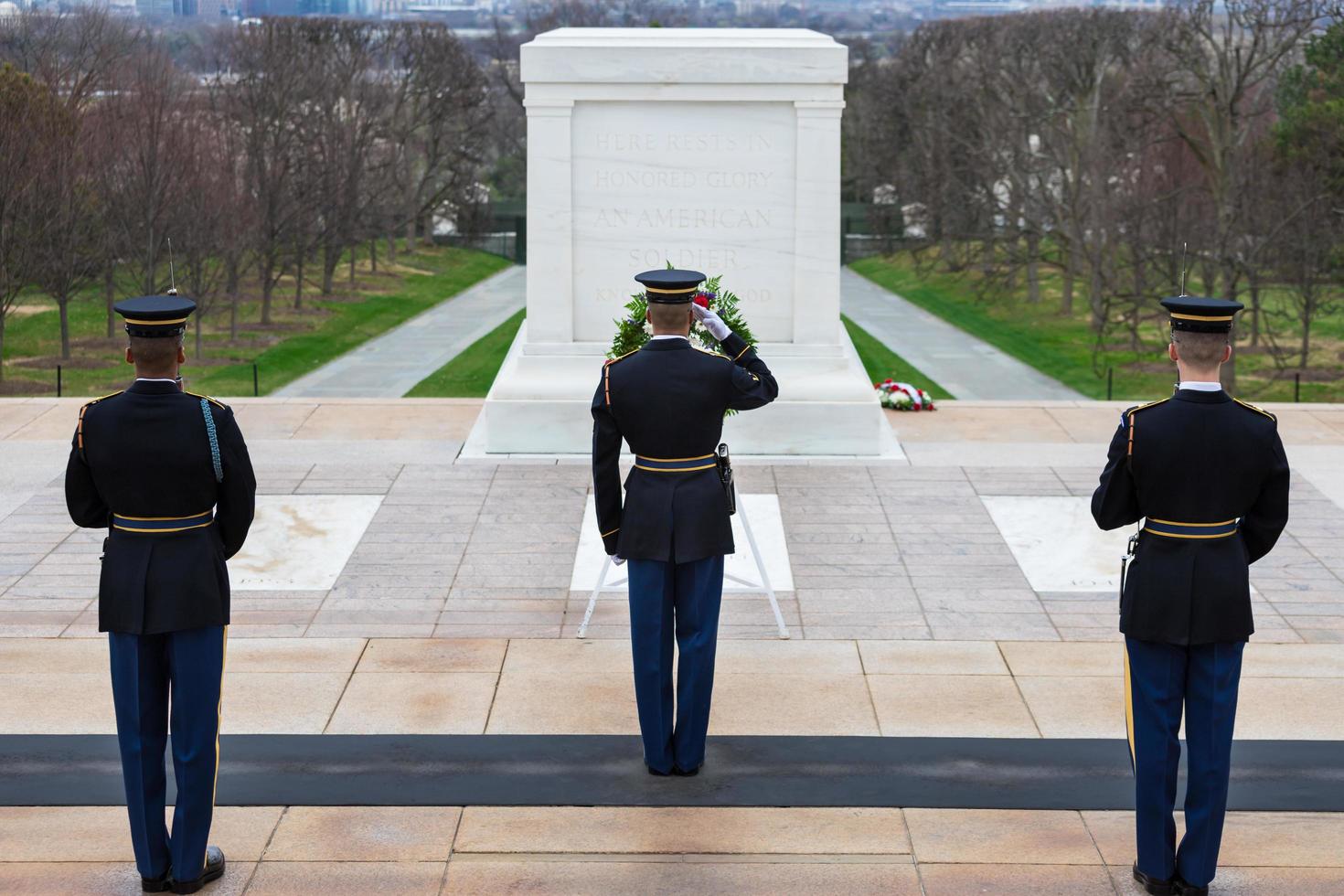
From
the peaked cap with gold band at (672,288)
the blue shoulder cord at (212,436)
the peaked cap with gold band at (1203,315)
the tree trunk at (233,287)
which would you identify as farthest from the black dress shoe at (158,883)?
the tree trunk at (233,287)

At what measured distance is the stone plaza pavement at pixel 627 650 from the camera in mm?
5191

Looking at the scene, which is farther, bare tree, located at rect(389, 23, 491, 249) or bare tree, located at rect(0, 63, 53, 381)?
bare tree, located at rect(389, 23, 491, 249)

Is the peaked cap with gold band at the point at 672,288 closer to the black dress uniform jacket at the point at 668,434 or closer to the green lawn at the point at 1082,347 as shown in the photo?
the black dress uniform jacket at the point at 668,434

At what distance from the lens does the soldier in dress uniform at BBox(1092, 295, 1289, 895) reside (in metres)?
4.84

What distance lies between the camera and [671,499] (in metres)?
5.75

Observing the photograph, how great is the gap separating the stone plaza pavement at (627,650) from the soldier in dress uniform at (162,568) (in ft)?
1.10

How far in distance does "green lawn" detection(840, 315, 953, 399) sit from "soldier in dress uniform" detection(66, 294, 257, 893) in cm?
1971

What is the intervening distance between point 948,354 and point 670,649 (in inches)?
1002

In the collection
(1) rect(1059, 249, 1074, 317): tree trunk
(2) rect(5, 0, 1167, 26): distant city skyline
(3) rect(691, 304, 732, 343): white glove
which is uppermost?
(2) rect(5, 0, 1167, 26): distant city skyline

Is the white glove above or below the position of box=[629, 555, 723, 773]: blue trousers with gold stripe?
above

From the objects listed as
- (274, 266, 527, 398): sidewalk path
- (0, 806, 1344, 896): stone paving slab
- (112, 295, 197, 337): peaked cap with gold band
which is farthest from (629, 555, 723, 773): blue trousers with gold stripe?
→ (274, 266, 527, 398): sidewalk path

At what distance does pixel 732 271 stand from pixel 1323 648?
5.08m

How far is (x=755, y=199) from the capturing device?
11234 mm

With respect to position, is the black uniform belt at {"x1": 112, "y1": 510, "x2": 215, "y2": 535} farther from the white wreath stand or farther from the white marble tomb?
the white marble tomb
